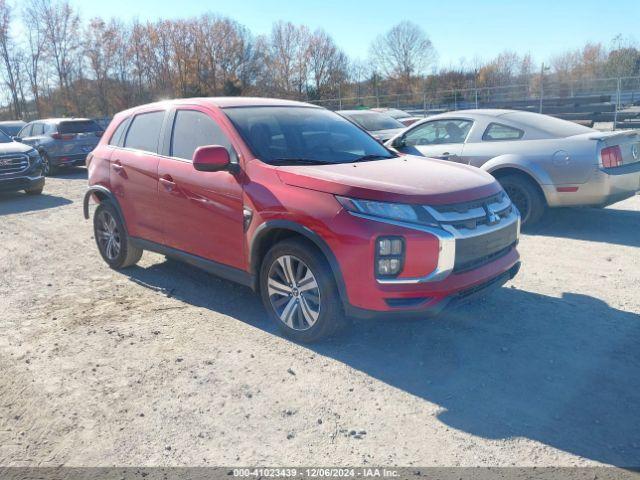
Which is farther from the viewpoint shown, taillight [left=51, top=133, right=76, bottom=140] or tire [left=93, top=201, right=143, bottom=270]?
taillight [left=51, top=133, right=76, bottom=140]

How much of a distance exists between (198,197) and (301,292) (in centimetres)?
135

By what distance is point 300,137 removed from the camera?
477 centimetres

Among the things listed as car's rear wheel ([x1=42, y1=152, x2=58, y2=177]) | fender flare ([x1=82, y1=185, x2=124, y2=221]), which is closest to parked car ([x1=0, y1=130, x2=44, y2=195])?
car's rear wheel ([x1=42, y1=152, x2=58, y2=177])

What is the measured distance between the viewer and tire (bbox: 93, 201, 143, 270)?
5.94m

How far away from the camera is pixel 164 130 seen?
17.4ft

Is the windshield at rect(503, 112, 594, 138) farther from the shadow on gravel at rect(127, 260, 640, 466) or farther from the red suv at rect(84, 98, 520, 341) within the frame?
the red suv at rect(84, 98, 520, 341)

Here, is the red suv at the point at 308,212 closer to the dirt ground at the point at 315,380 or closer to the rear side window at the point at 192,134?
the rear side window at the point at 192,134

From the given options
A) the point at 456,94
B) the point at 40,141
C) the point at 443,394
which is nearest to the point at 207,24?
the point at 456,94

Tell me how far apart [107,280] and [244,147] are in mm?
2511

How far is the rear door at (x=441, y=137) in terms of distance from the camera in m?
7.96

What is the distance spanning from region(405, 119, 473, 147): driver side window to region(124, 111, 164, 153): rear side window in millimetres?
3976

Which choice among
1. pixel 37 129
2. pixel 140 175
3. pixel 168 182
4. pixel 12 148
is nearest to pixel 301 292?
Answer: pixel 168 182

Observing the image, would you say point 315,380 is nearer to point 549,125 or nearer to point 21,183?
point 549,125

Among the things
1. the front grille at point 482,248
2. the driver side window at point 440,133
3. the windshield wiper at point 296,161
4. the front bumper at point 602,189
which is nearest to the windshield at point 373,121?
the driver side window at point 440,133
